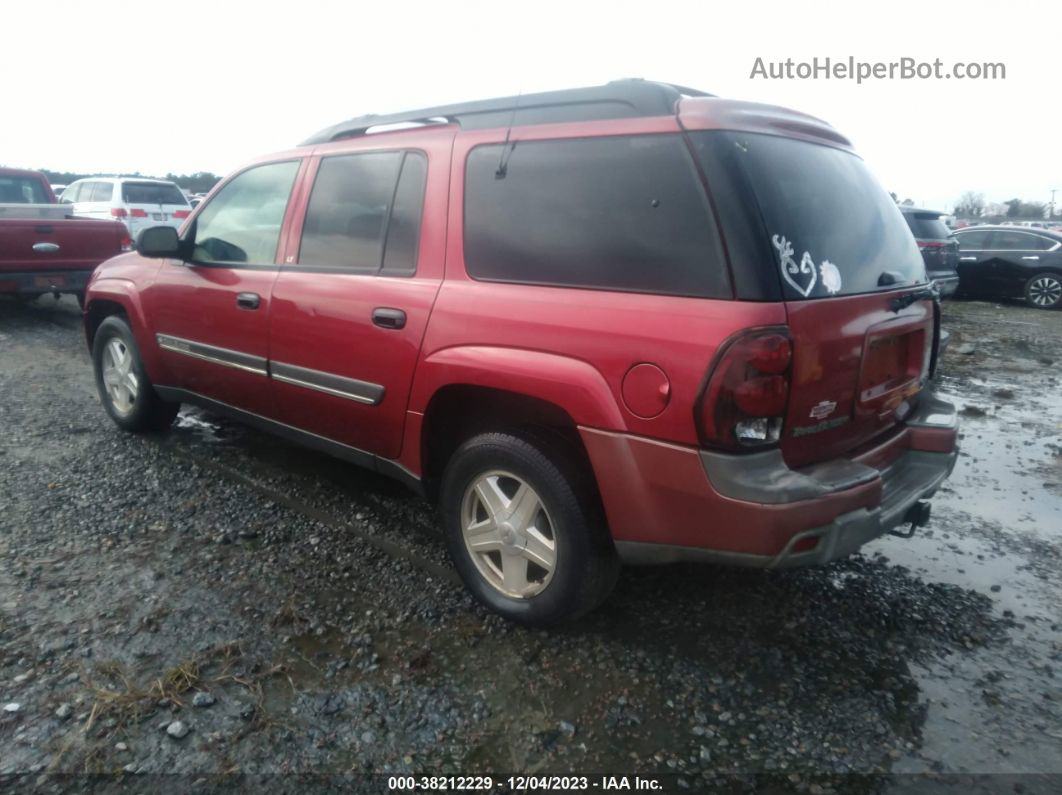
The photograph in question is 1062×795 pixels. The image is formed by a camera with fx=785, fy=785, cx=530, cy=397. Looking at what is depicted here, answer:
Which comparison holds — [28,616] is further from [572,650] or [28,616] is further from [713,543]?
[713,543]

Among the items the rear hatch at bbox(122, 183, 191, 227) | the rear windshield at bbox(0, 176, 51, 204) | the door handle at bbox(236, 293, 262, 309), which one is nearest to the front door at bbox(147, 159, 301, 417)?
the door handle at bbox(236, 293, 262, 309)

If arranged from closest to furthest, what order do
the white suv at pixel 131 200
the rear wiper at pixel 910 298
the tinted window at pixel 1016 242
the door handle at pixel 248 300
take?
the rear wiper at pixel 910 298, the door handle at pixel 248 300, the tinted window at pixel 1016 242, the white suv at pixel 131 200

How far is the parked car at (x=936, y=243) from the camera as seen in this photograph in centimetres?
1207

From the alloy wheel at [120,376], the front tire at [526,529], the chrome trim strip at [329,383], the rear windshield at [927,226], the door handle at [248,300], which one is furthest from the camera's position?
the rear windshield at [927,226]

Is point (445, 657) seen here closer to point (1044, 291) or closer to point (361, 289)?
point (361, 289)

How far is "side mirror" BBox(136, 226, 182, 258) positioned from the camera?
13.8 ft

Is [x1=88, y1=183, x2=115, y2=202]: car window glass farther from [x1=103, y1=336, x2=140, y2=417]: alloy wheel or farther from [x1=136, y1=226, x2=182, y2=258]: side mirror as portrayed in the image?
[x1=136, y1=226, x2=182, y2=258]: side mirror

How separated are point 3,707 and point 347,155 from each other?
251 centimetres

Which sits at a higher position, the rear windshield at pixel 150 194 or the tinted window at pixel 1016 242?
the rear windshield at pixel 150 194

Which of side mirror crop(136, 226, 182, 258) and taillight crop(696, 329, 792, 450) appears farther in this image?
side mirror crop(136, 226, 182, 258)

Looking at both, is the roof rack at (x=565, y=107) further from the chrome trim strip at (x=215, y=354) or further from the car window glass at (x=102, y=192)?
the car window glass at (x=102, y=192)

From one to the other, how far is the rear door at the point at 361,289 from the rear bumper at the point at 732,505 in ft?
3.39

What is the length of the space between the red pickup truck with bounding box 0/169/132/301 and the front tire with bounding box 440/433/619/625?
7.81 metres

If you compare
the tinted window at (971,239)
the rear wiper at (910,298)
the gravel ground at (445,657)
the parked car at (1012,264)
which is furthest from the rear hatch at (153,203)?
the rear wiper at (910,298)
